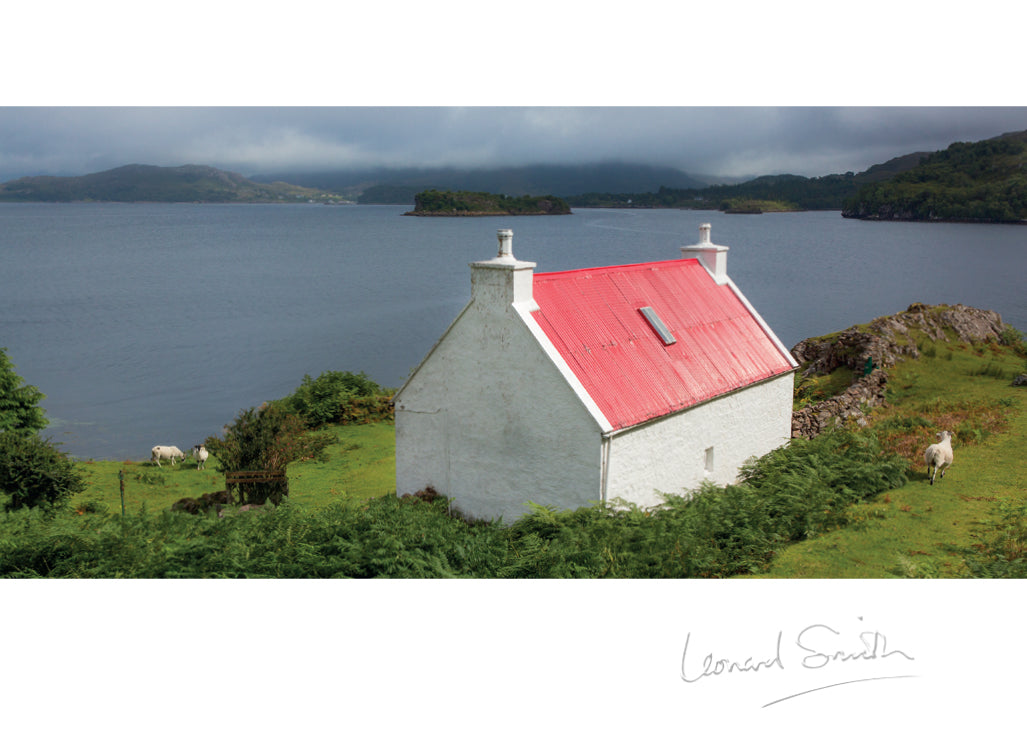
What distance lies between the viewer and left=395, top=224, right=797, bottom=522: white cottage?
16.5m

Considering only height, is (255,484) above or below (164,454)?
above

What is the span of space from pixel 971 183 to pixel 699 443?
21.6 metres

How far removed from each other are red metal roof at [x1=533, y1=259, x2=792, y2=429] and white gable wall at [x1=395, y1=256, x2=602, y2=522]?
71 centimetres

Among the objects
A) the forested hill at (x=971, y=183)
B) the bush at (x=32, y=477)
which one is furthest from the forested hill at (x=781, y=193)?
the bush at (x=32, y=477)

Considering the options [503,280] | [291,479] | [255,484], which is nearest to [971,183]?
[503,280]

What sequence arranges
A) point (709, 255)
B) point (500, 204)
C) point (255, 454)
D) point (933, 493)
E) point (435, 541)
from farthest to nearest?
point (500, 204)
point (709, 255)
point (255, 454)
point (933, 493)
point (435, 541)

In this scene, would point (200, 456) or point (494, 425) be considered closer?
point (494, 425)

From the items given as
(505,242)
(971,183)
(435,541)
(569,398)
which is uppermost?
(971,183)

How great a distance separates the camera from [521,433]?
56.1 feet

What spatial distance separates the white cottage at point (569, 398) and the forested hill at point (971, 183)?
541 inches

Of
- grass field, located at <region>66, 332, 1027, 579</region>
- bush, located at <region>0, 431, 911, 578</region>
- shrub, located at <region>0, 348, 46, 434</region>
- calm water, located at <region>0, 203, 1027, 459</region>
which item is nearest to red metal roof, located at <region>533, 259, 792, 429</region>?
bush, located at <region>0, 431, 911, 578</region>

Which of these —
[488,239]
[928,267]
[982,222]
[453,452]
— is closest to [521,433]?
[453,452]

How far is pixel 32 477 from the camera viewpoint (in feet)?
69.7

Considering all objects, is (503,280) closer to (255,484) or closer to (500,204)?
(255,484)
